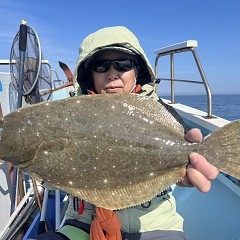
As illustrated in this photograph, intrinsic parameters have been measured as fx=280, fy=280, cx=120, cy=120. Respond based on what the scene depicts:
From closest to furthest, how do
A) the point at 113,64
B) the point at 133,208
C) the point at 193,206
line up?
1. the point at 133,208
2. the point at 113,64
3. the point at 193,206

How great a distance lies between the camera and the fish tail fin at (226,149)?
1.83 m

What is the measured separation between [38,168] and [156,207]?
111 cm

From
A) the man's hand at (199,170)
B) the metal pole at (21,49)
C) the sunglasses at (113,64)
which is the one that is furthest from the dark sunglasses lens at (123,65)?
the metal pole at (21,49)

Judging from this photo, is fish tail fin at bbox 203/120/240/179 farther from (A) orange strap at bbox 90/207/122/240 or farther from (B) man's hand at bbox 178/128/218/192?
(A) orange strap at bbox 90/207/122/240

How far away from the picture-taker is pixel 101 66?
8.34 ft

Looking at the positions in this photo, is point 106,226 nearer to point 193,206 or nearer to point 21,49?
point 193,206

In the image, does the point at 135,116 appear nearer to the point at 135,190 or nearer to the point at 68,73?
the point at 135,190

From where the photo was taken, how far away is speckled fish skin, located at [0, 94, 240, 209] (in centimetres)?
178

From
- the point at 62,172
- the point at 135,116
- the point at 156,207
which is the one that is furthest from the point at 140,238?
the point at 135,116

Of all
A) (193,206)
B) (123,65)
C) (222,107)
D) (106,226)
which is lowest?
(222,107)

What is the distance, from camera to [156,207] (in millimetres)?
2406

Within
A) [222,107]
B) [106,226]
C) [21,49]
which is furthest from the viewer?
[222,107]

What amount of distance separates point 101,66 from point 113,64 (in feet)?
0.37

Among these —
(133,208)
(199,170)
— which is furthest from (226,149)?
(133,208)
